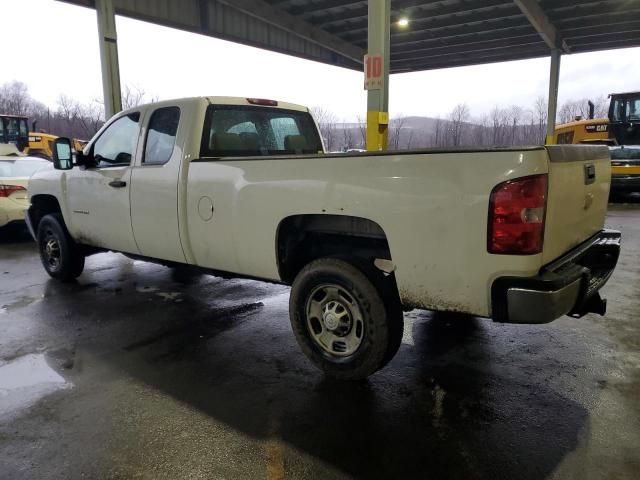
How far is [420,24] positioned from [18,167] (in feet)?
47.4

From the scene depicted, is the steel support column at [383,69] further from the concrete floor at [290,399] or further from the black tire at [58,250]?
the black tire at [58,250]

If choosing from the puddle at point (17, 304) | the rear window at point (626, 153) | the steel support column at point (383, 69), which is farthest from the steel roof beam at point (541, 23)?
the puddle at point (17, 304)

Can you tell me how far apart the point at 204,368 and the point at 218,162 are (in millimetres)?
1556

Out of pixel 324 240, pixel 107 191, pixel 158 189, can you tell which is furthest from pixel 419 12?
pixel 324 240

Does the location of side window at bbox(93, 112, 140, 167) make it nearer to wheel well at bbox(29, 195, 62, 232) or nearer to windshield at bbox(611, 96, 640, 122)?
wheel well at bbox(29, 195, 62, 232)

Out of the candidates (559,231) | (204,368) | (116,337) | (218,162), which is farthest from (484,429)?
(116,337)

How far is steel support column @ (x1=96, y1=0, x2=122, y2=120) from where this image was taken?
39.8 feet

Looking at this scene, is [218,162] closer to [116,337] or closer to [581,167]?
[116,337]

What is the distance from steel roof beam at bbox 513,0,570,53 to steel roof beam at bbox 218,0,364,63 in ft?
22.7

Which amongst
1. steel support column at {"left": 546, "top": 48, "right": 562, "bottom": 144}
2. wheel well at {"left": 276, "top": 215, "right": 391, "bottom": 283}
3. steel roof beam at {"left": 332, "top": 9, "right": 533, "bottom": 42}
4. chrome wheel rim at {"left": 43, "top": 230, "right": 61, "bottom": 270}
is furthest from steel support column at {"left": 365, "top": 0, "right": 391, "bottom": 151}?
steel support column at {"left": 546, "top": 48, "right": 562, "bottom": 144}

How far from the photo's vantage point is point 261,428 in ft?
9.02

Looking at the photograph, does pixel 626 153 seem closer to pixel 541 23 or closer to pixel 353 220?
pixel 541 23

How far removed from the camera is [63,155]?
514 cm

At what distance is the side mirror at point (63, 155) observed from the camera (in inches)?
201
